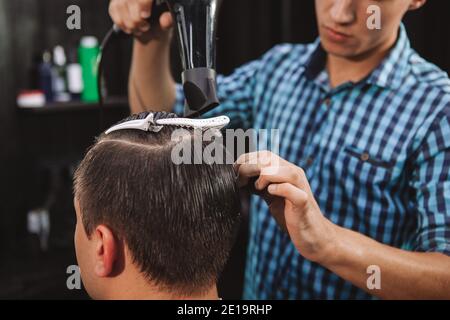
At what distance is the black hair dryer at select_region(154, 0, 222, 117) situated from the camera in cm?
110

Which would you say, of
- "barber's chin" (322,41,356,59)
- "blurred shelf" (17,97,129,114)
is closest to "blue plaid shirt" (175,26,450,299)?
"barber's chin" (322,41,356,59)

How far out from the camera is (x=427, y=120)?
1.44 meters

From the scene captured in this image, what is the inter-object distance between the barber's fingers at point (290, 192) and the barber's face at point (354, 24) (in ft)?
2.36

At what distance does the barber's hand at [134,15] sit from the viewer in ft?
4.36

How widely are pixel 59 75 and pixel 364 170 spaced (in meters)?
2.19

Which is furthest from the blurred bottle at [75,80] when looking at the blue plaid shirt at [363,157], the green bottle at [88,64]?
the blue plaid shirt at [363,157]

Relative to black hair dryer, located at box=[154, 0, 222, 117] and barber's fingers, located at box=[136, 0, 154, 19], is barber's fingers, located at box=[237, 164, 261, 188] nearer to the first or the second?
black hair dryer, located at box=[154, 0, 222, 117]

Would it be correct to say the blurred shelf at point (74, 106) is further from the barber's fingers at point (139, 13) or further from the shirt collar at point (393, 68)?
the shirt collar at point (393, 68)

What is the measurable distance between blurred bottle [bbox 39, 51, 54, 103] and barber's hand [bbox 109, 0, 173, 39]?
1.67 metres

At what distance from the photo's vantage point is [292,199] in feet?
3.36

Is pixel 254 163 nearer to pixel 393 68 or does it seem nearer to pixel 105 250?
pixel 105 250
